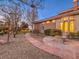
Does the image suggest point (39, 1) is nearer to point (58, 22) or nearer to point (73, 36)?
point (73, 36)

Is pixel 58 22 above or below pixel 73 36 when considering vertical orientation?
above

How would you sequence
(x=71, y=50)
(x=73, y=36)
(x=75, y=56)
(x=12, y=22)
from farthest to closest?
(x=12, y=22) < (x=73, y=36) < (x=71, y=50) < (x=75, y=56)

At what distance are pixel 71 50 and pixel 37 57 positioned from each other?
80.1 inches

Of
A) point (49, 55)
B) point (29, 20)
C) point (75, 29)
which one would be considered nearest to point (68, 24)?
point (75, 29)

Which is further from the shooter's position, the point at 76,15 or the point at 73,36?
the point at 76,15

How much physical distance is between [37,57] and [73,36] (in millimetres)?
10677

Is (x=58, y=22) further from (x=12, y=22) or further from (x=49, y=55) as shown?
(x=49, y=55)

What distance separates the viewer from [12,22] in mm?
22297

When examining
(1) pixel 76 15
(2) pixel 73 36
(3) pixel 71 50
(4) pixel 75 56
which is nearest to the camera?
(4) pixel 75 56

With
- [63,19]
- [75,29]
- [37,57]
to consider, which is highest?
[63,19]

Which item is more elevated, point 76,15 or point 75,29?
point 76,15

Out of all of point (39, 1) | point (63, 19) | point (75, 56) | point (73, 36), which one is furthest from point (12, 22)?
point (39, 1)

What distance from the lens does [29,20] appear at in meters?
39.5

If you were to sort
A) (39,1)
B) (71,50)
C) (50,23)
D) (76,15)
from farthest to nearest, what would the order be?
(50,23) → (76,15) → (71,50) → (39,1)
